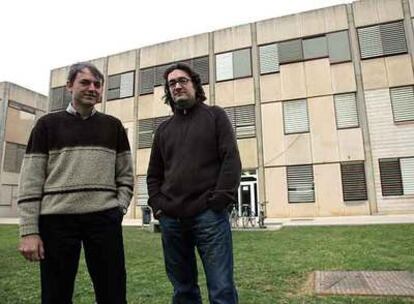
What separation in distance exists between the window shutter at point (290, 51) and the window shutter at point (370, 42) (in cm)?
326

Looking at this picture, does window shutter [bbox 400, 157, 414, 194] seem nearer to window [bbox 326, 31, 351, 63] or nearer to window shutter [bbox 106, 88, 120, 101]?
window [bbox 326, 31, 351, 63]

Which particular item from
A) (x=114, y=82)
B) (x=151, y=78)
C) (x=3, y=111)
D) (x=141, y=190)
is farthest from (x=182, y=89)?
(x=3, y=111)

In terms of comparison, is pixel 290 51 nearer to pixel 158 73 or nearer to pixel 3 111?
pixel 158 73

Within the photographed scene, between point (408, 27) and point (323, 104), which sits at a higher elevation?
point (408, 27)

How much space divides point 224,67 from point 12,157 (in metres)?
20.3

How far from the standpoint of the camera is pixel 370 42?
20828mm

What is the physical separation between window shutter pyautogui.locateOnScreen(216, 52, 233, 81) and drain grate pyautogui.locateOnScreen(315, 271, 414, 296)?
63.0 ft

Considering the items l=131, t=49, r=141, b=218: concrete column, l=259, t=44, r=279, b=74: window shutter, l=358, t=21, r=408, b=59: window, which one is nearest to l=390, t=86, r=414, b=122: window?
l=358, t=21, r=408, b=59: window

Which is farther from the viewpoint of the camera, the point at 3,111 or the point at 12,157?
the point at 12,157

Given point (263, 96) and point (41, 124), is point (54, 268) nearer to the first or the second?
point (41, 124)

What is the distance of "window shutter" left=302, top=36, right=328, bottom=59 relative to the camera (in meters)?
21.6

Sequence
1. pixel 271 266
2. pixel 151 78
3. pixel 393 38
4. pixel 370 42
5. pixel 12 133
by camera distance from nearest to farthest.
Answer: pixel 271 266, pixel 393 38, pixel 370 42, pixel 151 78, pixel 12 133

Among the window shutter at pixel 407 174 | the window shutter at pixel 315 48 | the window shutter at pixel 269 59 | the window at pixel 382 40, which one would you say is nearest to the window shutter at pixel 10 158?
the window shutter at pixel 269 59

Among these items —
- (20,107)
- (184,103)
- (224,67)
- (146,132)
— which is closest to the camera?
(184,103)
